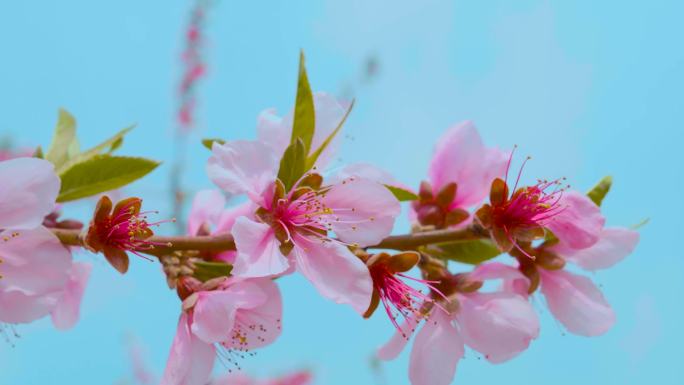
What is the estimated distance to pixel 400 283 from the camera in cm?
105

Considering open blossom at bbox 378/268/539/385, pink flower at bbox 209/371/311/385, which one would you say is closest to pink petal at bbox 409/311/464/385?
open blossom at bbox 378/268/539/385

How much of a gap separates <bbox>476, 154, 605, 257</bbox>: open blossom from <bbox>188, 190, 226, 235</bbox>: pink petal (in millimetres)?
497

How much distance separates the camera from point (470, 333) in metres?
1.12

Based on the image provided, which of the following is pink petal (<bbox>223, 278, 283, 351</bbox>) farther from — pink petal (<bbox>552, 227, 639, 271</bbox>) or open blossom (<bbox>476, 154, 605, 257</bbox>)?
pink petal (<bbox>552, 227, 639, 271</bbox>)

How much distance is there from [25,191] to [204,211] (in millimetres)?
415

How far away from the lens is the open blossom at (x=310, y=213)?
0.98 metres

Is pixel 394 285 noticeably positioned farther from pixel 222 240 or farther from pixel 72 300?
pixel 72 300

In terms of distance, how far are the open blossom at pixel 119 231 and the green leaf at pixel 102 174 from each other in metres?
0.14

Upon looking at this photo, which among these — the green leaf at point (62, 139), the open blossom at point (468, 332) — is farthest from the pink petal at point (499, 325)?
the green leaf at point (62, 139)

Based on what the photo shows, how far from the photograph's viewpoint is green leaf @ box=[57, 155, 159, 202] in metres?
1.11

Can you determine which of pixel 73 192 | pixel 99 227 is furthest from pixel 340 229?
pixel 73 192

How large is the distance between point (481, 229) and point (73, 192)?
2.20 feet

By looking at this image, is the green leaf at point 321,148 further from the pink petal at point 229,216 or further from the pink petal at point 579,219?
the pink petal at point 579,219

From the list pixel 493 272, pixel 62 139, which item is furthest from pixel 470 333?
pixel 62 139
